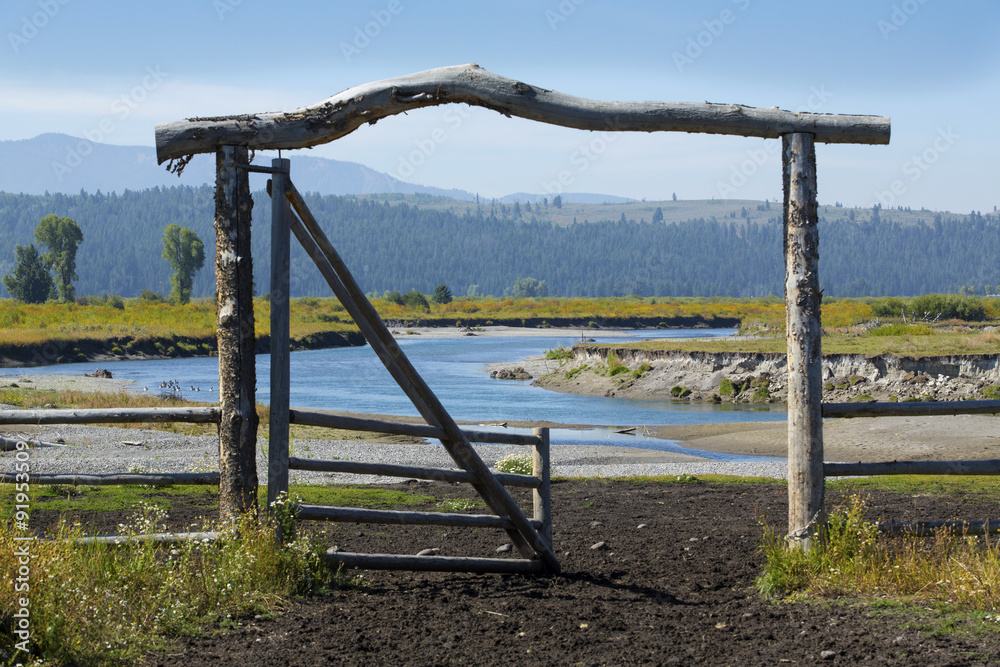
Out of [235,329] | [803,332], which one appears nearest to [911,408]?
[803,332]

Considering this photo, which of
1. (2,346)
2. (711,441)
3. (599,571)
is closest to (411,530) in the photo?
(599,571)

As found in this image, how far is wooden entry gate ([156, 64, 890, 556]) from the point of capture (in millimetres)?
6273

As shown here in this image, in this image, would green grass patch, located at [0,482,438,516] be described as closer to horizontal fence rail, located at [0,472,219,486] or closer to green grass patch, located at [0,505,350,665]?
horizontal fence rail, located at [0,472,219,486]

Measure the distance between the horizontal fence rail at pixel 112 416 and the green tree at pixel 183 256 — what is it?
132 meters

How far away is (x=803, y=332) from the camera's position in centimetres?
641

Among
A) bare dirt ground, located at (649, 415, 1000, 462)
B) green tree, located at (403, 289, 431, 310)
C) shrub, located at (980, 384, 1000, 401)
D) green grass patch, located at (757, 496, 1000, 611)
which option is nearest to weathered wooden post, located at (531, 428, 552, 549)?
green grass patch, located at (757, 496, 1000, 611)

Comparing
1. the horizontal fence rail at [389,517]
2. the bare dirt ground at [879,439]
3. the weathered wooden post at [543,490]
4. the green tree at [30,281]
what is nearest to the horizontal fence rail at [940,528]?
the weathered wooden post at [543,490]

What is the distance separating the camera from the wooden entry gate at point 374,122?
20.6 feet

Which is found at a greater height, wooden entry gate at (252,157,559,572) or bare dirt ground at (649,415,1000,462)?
wooden entry gate at (252,157,559,572)

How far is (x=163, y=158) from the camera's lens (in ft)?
21.3

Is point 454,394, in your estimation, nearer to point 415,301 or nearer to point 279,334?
point 279,334

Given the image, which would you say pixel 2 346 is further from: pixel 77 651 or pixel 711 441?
pixel 77 651

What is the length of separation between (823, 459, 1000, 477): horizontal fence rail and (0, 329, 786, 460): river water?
59.5ft

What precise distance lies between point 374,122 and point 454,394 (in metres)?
33.7
